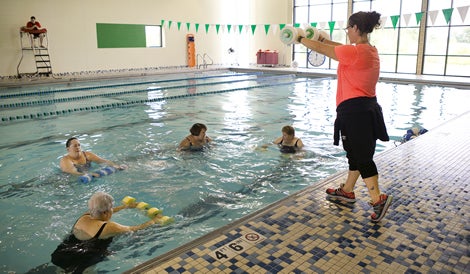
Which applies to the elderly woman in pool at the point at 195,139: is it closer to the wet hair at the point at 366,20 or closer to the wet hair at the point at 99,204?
the wet hair at the point at 99,204

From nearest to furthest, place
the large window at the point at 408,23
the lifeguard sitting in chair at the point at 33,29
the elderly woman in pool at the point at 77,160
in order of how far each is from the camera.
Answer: the elderly woman in pool at the point at 77,160
the large window at the point at 408,23
the lifeguard sitting in chair at the point at 33,29

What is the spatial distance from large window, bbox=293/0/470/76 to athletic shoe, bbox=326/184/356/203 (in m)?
7.59

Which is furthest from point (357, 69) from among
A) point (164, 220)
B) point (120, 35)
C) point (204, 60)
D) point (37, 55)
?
point (204, 60)

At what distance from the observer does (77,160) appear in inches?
187

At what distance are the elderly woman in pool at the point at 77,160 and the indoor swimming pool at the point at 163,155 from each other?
0.39ft

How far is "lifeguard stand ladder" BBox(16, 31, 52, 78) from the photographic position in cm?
1388

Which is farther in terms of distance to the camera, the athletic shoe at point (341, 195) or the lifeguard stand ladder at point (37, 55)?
the lifeguard stand ladder at point (37, 55)

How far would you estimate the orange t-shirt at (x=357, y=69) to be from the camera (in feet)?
8.24

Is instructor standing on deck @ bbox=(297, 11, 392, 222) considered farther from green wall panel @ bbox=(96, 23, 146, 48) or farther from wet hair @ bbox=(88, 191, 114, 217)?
green wall panel @ bbox=(96, 23, 146, 48)

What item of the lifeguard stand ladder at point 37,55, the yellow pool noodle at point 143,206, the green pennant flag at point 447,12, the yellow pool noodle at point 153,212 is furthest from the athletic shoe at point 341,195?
the lifeguard stand ladder at point 37,55

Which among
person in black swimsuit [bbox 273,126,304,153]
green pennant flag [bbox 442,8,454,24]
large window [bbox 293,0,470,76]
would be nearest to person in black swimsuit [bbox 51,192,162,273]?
person in black swimsuit [bbox 273,126,304,153]

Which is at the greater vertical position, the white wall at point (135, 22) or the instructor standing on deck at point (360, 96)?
the white wall at point (135, 22)

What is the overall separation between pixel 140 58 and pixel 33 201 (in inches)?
570

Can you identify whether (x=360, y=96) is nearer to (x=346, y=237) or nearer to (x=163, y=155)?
(x=346, y=237)
